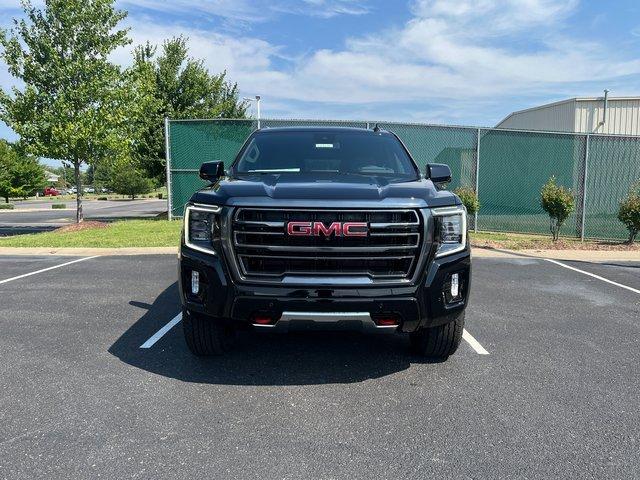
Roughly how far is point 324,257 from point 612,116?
19094 millimetres

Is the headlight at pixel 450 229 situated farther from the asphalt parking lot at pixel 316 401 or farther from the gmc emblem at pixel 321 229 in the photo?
the asphalt parking lot at pixel 316 401

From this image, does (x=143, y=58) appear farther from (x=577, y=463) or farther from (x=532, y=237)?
(x=577, y=463)

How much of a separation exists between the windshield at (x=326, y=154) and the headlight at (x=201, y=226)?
1099 millimetres

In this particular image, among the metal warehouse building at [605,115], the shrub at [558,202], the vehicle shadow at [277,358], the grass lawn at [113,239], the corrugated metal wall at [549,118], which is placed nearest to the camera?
the vehicle shadow at [277,358]

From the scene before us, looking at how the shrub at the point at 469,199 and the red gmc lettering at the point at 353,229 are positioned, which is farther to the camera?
the shrub at the point at 469,199

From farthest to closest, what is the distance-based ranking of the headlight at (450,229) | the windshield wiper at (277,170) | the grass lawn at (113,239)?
the grass lawn at (113,239), the windshield wiper at (277,170), the headlight at (450,229)

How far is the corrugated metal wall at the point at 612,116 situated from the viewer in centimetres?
1873

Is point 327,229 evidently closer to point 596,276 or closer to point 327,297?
point 327,297

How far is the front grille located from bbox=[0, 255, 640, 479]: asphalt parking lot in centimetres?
86

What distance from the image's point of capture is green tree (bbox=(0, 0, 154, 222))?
1438 cm

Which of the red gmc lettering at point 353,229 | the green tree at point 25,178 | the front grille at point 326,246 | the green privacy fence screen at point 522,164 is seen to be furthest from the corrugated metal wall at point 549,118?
the green tree at point 25,178

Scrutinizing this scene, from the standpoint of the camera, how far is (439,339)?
4078mm

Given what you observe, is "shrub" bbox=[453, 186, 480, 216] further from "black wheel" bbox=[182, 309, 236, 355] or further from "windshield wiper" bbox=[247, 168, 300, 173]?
"black wheel" bbox=[182, 309, 236, 355]

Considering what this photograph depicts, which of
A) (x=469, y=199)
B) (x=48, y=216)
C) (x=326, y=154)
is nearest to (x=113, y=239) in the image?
(x=469, y=199)
